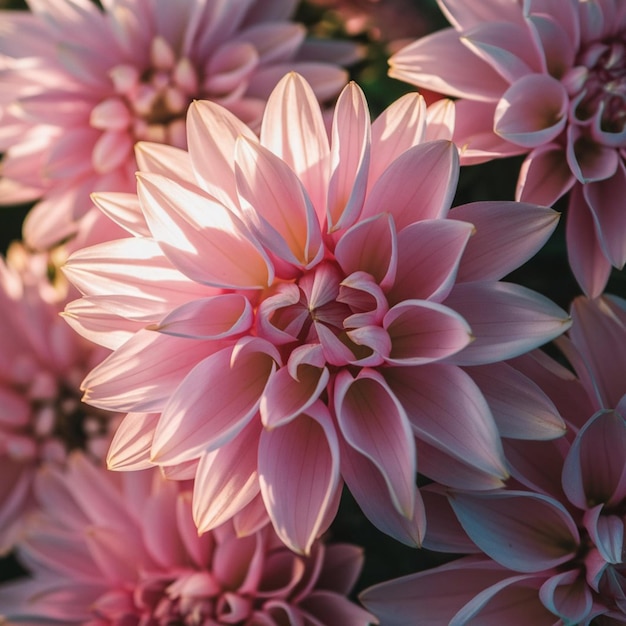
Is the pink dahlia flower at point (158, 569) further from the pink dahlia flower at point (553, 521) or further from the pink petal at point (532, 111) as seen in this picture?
the pink petal at point (532, 111)

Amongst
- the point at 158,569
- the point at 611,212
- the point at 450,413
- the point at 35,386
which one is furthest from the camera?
the point at 35,386

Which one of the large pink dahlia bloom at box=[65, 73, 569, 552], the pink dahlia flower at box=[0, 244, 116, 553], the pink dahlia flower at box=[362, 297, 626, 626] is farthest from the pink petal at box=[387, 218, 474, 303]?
the pink dahlia flower at box=[0, 244, 116, 553]

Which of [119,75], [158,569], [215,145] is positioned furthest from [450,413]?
[119,75]

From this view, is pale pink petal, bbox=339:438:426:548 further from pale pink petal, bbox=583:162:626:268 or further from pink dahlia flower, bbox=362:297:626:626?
pale pink petal, bbox=583:162:626:268

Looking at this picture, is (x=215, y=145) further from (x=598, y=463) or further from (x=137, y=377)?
(x=598, y=463)

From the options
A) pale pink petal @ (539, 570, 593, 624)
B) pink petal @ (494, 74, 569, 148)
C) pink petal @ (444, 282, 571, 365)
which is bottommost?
pale pink petal @ (539, 570, 593, 624)

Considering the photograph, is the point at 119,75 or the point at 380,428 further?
the point at 119,75
